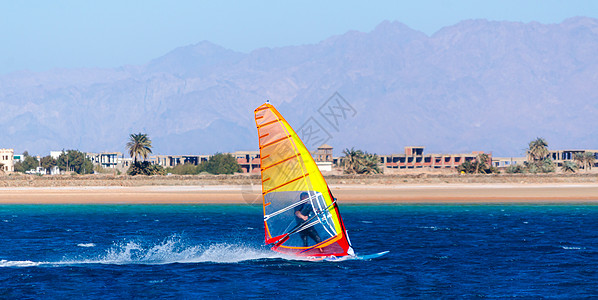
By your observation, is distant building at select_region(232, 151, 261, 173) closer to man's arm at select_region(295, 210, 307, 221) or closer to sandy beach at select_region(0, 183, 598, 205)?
sandy beach at select_region(0, 183, 598, 205)

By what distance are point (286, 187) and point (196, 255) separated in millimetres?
7519

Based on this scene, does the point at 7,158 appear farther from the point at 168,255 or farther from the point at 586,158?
the point at 168,255

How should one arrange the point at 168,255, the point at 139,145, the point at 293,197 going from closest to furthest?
the point at 293,197
the point at 168,255
the point at 139,145

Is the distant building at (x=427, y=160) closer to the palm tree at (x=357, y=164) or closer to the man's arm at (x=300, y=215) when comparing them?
the palm tree at (x=357, y=164)

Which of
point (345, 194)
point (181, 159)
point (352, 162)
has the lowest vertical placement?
point (345, 194)

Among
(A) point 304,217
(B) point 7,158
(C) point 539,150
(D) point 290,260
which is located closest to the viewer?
(A) point 304,217

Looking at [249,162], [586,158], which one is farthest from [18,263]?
[249,162]

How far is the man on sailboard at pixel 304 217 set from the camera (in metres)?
27.0

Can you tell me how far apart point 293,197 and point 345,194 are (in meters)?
Result: 49.7

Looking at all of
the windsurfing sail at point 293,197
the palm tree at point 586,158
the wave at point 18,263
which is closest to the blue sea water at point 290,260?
the wave at point 18,263

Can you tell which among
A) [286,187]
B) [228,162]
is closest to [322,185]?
[286,187]

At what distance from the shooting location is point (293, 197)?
88.4 feet

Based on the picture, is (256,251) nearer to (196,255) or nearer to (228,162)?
(196,255)

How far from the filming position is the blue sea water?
80.3ft
